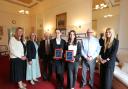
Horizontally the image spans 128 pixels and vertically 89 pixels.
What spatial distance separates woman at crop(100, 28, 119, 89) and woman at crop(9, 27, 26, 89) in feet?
6.62

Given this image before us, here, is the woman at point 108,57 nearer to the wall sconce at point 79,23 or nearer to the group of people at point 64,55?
the group of people at point 64,55

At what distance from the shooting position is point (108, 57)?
2818mm

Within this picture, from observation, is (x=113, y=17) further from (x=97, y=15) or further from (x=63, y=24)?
(x=63, y=24)

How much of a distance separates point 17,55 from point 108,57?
7.17 feet

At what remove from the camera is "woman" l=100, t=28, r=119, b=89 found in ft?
9.05

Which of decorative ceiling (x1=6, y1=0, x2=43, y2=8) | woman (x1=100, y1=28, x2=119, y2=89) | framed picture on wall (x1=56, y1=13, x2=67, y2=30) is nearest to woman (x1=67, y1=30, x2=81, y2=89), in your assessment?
woman (x1=100, y1=28, x2=119, y2=89)

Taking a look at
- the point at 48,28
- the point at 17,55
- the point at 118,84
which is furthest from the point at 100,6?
the point at 48,28

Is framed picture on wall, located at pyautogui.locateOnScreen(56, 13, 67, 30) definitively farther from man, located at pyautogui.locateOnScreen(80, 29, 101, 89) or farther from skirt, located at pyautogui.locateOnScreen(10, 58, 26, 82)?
skirt, located at pyautogui.locateOnScreen(10, 58, 26, 82)

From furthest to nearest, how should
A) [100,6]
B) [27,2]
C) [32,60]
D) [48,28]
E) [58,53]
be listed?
[27,2] → [48,28] → [100,6] → [32,60] → [58,53]

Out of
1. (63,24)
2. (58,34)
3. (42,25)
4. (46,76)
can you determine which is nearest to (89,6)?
(63,24)

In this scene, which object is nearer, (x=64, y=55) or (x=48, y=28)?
(x=64, y=55)

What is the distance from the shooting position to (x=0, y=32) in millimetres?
9500

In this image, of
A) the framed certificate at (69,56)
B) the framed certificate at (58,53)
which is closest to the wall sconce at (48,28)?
A: the framed certificate at (58,53)

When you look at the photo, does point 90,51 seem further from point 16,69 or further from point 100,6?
point 100,6
